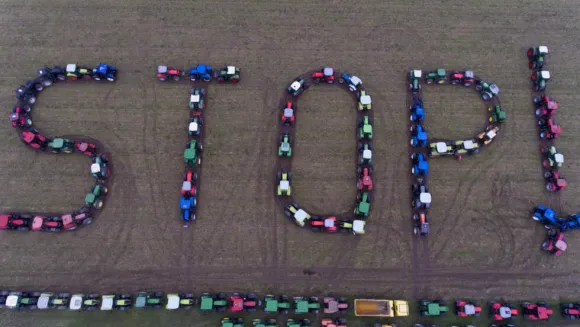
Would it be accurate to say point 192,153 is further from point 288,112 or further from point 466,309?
point 466,309

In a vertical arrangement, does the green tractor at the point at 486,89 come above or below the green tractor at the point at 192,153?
above

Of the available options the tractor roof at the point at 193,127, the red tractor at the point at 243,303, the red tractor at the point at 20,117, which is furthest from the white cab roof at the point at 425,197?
the red tractor at the point at 20,117

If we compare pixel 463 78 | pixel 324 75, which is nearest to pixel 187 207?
pixel 324 75

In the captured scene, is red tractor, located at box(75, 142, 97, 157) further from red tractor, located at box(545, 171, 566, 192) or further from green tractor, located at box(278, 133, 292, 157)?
red tractor, located at box(545, 171, 566, 192)

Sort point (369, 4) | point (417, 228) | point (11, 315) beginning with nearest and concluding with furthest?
point (11, 315) < point (417, 228) < point (369, 4)

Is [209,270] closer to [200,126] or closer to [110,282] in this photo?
[110,282]

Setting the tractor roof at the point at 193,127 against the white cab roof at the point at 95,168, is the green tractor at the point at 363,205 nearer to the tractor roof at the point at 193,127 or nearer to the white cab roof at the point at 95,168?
the tractor roof at the point at 193,127

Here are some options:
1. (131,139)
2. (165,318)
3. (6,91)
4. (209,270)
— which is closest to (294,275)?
(209,270)
